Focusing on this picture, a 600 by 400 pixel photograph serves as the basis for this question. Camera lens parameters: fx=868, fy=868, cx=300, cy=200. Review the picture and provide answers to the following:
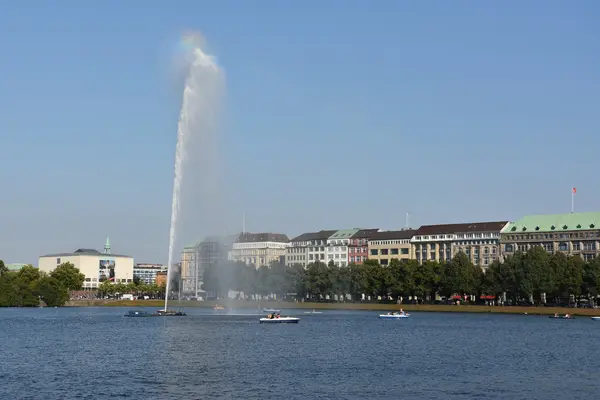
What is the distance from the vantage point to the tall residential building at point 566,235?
187500 mm

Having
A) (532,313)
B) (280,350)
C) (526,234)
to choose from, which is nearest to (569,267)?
(532,313)

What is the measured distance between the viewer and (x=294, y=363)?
61.8m

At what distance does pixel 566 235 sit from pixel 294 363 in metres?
143

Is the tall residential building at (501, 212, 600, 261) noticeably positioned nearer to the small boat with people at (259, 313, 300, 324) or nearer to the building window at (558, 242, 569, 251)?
the building window at (558, 242, 569, 251)

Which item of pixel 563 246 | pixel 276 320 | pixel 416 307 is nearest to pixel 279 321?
pixel 276 320

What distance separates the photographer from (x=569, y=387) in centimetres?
5150

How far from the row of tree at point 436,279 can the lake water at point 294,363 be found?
49937 mm

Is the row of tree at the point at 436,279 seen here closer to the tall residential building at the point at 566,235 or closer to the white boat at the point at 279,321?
the tall residential building at the point at 566,235

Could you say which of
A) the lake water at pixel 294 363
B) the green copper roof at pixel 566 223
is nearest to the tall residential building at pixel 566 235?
the green copper roof at pixel 566 223

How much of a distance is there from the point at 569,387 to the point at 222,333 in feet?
153

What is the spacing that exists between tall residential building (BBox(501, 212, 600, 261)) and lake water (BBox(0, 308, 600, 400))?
90133mm

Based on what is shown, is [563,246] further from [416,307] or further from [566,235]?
[416,307]

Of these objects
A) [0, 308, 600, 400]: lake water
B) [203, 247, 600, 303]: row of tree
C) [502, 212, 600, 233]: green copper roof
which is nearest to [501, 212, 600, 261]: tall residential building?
[502, 212, 600, 233]: green copper roof

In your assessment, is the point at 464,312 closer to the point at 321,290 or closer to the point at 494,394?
the point at 321,290
